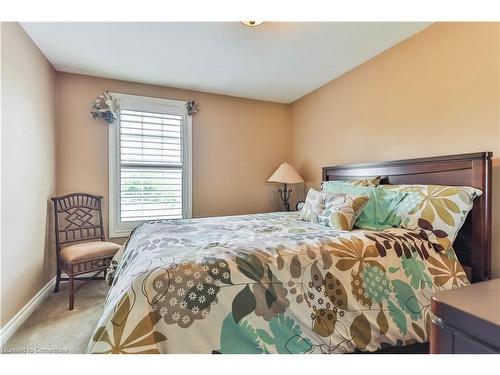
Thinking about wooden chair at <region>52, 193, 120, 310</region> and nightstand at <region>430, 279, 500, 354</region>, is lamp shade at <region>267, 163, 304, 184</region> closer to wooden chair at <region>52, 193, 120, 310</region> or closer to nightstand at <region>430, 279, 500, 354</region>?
wooden chair at <region>52, 193, 120, 310</region>

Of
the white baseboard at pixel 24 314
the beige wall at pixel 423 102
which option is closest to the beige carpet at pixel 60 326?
the white baseboard at pixel 24 314

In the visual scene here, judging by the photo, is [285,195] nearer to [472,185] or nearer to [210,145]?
[210,145]

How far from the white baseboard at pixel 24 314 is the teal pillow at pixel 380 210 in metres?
2.70

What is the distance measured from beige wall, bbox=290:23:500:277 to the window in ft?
6.32

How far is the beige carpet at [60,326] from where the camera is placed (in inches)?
71.1

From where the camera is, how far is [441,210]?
172 cm

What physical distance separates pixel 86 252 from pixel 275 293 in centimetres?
208

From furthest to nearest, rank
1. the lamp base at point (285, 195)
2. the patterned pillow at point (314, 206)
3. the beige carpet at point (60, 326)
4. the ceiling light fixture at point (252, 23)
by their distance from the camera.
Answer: the lamp base at point (285, 195) < the patterned pillow at point (314, 206) < the ceiling light fixture at point (252, 23) < the beige carpet at point (60, 326)

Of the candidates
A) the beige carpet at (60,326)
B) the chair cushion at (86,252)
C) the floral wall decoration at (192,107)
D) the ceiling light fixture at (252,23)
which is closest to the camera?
the beige carpet at (60,326)

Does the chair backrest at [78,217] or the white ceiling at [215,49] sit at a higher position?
the white ceiling at [215,49]

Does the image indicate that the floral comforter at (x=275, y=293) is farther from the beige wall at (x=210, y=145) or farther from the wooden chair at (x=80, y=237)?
the beige wall at (x=210, y=145)

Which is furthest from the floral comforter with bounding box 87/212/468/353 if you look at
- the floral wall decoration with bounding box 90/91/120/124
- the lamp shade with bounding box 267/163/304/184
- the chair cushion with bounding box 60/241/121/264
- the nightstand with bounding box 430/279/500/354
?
the floral wall decoration with bounding box 90/91/120/124

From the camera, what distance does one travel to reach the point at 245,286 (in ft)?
4.19

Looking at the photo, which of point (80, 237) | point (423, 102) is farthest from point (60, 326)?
point (423, 102)
